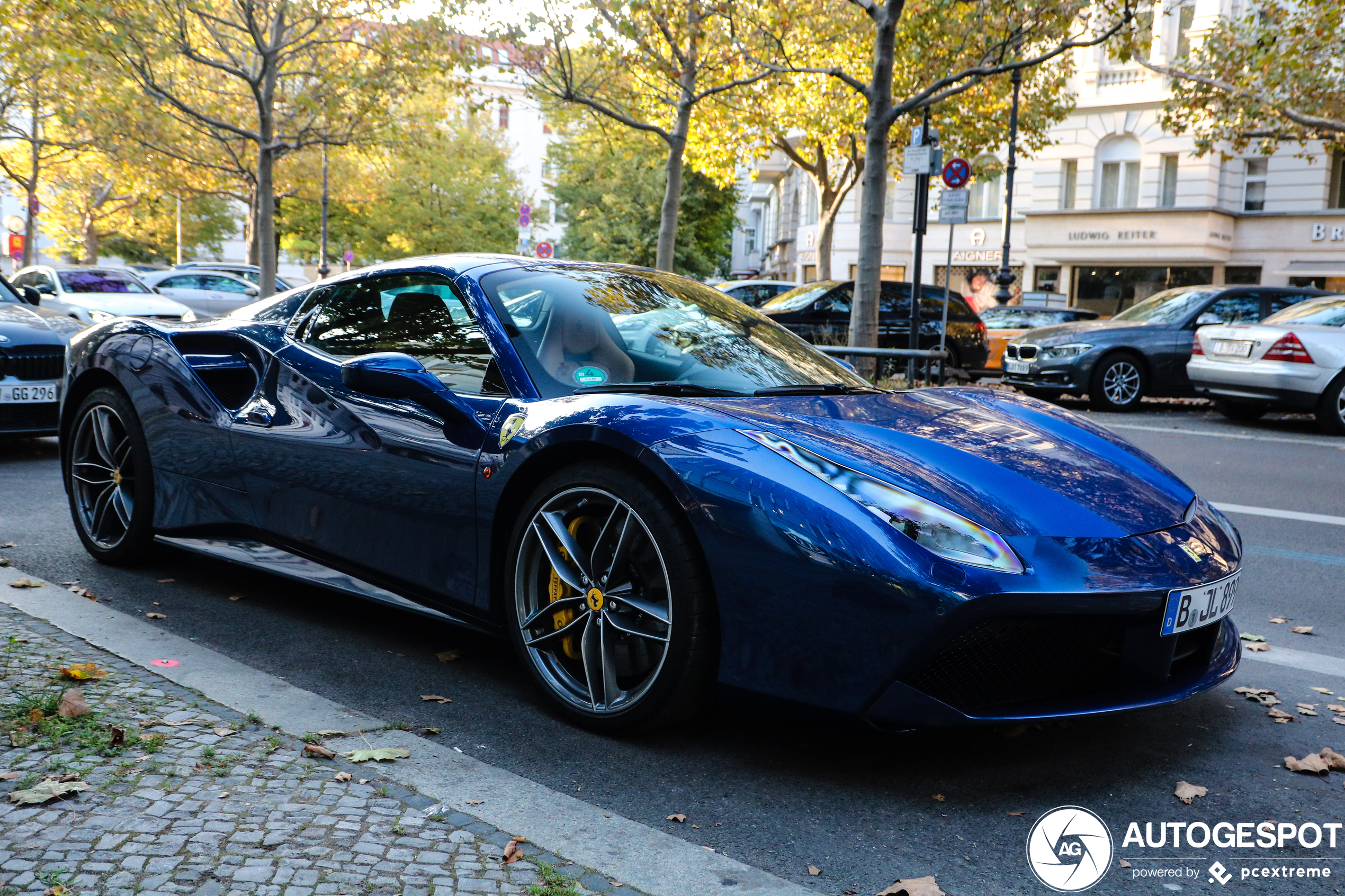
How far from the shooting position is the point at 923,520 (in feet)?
8.98

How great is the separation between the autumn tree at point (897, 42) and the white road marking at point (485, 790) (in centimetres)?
999

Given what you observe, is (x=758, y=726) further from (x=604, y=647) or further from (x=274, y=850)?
(x=274, y=850)

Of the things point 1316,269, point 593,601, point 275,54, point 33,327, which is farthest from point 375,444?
point 1316,269

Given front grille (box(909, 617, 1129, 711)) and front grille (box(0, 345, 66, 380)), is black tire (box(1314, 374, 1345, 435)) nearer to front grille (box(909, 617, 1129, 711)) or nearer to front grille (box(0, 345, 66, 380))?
front grille (box(909, 617, 1129, 711))

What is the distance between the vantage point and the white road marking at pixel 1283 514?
672cm

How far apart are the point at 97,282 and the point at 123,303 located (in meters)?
1.16

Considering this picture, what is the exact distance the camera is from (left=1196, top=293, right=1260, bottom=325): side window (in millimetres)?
13930

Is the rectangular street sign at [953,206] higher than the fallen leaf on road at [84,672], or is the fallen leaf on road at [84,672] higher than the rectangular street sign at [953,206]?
the rectangular street sign at [953,206]

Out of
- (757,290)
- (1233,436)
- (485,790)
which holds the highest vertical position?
(757,290)

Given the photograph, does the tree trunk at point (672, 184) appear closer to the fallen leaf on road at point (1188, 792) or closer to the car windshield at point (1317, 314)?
the car windshield at point (1317, 314)

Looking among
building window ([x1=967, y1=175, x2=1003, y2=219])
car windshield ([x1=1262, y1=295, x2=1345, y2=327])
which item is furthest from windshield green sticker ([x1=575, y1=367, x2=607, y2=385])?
building window ([x1=967, y1=175, x2=1003, y2=219])

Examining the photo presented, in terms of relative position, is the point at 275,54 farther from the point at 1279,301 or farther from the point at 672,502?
the point at 672,502

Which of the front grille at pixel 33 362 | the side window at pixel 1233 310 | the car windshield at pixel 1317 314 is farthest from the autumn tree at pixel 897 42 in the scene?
the front grille at pixel 33 362

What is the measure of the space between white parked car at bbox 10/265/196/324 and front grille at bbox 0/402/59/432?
32.5 ft
